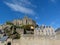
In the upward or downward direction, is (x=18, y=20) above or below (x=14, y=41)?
above

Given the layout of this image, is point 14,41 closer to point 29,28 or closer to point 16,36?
point 16,36

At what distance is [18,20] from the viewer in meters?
61.0

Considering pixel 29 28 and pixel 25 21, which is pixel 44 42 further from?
pixel 25 21

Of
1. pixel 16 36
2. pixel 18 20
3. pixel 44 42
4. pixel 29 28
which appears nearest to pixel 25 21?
pixel 18 20

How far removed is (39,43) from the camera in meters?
33.2

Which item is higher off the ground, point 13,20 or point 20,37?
point 13,20

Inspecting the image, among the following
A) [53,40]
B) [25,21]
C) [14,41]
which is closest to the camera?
[53,40]

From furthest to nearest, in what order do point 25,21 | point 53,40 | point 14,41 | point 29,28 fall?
point 25,21, point 29,28, point 14,41, point 53,40

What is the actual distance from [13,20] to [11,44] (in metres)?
27.9

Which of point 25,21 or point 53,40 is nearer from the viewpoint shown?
point 53,40

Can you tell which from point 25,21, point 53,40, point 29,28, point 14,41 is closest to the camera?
point 53,40

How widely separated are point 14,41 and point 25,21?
25.7 metres

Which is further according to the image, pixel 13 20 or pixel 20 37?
pixel 13 20

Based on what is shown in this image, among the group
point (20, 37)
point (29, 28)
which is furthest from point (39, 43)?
point (29, 28)
